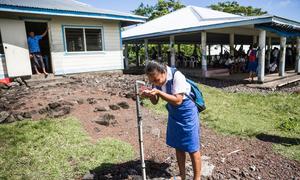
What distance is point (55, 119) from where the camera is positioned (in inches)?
193

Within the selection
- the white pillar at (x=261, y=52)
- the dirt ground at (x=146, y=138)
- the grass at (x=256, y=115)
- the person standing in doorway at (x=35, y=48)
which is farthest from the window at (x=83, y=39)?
the white pillar at (x=261, y=52)

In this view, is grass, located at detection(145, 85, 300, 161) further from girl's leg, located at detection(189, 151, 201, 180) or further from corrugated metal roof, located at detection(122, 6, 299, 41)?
corrugated metal roof, located at detection(122, 6, 299, 41)

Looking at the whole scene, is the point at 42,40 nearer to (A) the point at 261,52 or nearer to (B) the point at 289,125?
(A) the point at 261,52

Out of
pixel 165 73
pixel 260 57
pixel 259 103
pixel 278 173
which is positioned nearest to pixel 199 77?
pixel 260 57

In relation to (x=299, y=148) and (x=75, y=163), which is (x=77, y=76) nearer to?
(x=75, y=163)

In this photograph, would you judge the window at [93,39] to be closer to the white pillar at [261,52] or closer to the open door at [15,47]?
the open door at [15,47]

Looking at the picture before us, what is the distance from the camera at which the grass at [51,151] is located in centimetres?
314

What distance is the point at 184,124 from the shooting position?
2.58 meters

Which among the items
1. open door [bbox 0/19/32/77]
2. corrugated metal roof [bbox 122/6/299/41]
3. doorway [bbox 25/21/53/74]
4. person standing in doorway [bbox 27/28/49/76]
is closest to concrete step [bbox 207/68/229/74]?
corrugated metal roof [bbox 122/6/299/41]

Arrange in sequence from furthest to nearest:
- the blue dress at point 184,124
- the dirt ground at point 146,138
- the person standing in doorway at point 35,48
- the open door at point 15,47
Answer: the person standing in doorway at point 35,48
the open door at point 15,47
the dirt ground at point 146,138
the blue dress at point 184,124

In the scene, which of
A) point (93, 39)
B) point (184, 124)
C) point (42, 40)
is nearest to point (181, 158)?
point (184, 124)

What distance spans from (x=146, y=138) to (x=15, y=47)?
287 inches

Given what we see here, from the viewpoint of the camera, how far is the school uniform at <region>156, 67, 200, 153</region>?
8.21 ft

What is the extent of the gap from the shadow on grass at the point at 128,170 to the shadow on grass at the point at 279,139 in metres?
2.16
